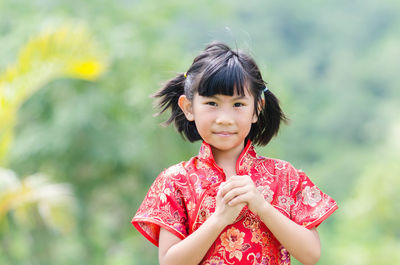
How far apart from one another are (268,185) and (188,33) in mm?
11774

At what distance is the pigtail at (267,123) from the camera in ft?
7.87

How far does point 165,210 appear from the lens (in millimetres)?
2207

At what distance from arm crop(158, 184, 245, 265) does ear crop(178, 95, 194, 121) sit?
335mm

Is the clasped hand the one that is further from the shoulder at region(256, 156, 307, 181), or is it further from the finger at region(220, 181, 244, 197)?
the shoulder at region(256, 156, 307, 181)

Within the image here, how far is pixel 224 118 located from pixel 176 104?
12.9 inches

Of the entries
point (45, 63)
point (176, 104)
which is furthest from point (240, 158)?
point (45, 63)

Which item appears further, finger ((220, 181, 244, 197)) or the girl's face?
the girl's face

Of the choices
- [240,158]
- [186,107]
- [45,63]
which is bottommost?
[240,158]

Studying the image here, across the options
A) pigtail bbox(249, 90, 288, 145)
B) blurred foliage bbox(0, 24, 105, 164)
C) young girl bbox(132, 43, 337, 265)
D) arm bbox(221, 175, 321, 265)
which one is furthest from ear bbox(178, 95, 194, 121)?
blurred foliage bbox(0, 24, 105, 164)

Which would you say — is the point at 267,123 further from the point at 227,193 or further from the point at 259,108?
the point at 227,193

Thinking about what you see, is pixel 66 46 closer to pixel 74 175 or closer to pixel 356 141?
pixel 74 175

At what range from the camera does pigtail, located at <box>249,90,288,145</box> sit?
2398 mm

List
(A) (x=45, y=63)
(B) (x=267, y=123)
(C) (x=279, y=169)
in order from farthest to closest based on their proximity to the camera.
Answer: (A) (x=45, y=63), (B) (x=267, y=123), (C) (x=279, y=169)

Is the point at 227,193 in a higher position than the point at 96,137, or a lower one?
lower
